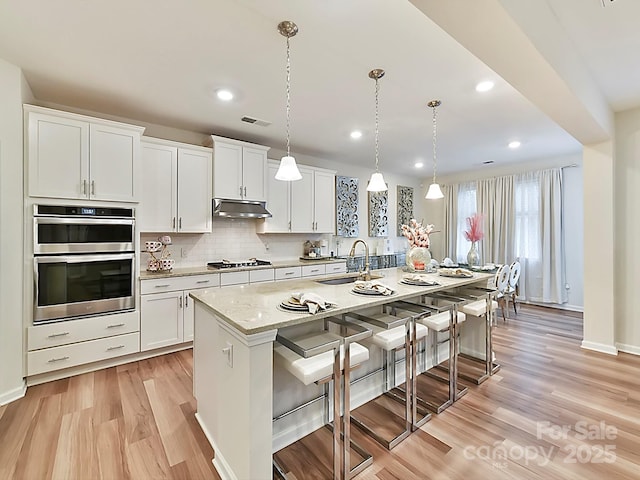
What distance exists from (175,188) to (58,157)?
1090 millimetres

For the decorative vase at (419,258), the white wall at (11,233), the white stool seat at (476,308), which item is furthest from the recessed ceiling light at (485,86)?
the white wall at (11,233)

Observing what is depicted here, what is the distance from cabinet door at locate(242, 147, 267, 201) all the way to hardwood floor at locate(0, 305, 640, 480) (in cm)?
231

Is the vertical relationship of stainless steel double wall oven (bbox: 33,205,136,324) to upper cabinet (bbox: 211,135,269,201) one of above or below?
below

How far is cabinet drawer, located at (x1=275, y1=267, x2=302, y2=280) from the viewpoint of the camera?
412cm

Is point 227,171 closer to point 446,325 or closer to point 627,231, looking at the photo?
point 446,325

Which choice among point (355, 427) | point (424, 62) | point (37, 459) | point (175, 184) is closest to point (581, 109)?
point (424, 62)

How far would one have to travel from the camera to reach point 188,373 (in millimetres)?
2898

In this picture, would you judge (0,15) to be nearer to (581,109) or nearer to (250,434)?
(250,434)

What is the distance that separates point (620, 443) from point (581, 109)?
2.53m

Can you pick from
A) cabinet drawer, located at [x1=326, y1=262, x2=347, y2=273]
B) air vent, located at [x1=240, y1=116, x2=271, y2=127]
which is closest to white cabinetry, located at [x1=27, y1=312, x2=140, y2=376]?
air vent, located at [x1=240, y1=116, x2=271, y2=127]

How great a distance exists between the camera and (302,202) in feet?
15.6

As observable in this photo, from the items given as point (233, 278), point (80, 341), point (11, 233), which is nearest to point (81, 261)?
point (11, 233)

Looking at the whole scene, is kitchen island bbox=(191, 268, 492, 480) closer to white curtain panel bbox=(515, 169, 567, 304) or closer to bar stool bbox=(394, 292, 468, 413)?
bar stool bbox=(394, 292, 468, 413)

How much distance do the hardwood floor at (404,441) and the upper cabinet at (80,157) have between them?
1798mm
